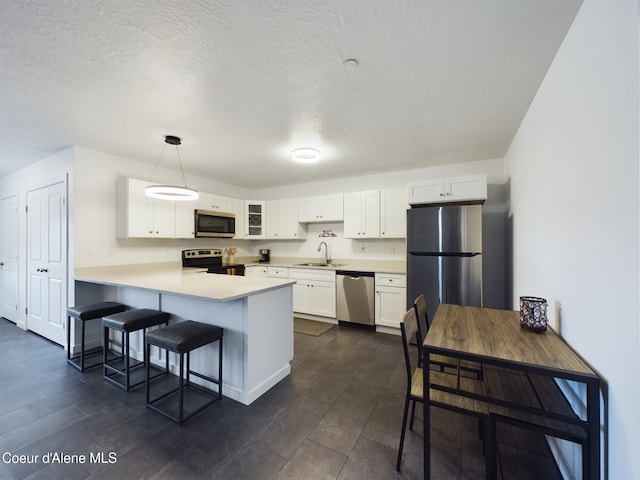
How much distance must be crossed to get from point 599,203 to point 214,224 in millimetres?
4422

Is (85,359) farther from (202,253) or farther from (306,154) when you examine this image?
(306,154)

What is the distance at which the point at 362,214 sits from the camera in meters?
4.20

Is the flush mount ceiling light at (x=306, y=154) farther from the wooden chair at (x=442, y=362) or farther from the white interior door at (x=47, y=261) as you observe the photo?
the white interior door at (x=47, y=261)

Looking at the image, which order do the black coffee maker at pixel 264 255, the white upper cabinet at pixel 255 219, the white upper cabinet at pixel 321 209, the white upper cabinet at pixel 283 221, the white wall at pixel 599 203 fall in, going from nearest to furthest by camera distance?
the white wall at pixel 599 203 → the white upper cabinet at pixel 321 209 → the white upper cabinet at pixel 283 221 → the white upper cabinet at pixel 255 219 → the black coffee maker at pixel 264 255

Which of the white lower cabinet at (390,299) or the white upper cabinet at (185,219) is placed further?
the white upper cabinet at (185,219)

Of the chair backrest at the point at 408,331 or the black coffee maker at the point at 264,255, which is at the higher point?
the black coffee maker at the point at 264,255

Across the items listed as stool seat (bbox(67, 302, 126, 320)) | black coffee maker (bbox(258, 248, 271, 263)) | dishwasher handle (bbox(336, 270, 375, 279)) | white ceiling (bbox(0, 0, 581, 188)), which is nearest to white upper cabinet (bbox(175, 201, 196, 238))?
white ceiling (bbox(0, 0, 581, 188))

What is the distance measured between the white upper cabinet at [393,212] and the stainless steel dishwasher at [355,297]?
2.32ft

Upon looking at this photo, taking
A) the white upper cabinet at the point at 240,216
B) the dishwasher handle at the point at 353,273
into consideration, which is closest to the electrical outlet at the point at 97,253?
the white upper cabinet at the point at 240,216

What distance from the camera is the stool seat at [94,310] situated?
8.64ft

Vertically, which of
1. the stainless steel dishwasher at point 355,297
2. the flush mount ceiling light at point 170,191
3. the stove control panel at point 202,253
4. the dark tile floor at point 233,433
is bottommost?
the dark tile floor at point 233,433

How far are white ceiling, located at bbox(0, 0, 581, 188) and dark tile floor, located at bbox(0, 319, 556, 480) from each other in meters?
2.36

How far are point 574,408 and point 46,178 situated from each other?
17.8 feet

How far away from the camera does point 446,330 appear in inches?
59.6
